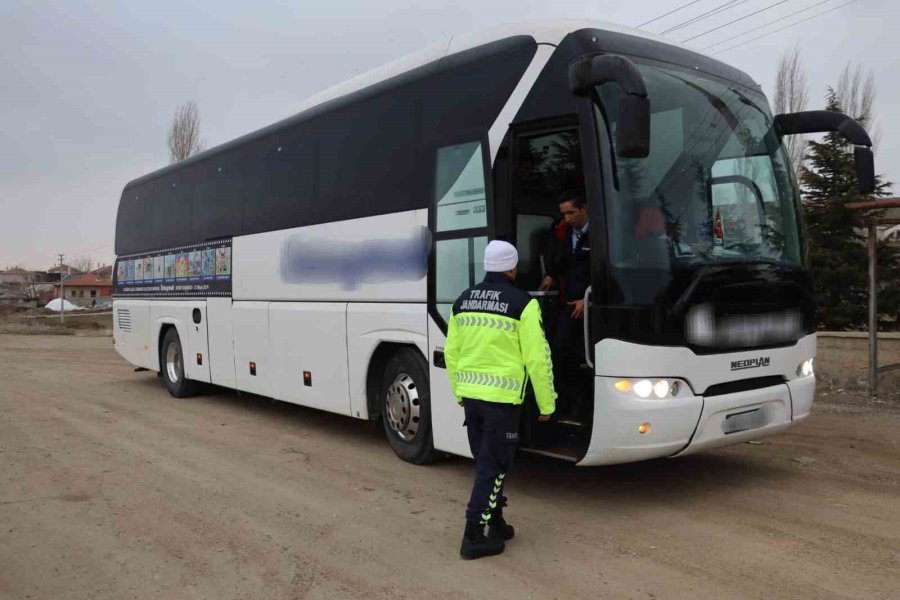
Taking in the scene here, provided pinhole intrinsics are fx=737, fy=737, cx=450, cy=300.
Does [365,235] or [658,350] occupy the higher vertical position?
[365,235]

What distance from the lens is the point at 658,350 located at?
15.6ft

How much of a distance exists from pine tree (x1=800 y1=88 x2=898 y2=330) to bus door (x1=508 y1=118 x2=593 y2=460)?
12.4m

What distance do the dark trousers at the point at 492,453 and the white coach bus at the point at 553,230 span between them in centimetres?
76

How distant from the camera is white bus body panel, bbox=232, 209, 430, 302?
21.6ft

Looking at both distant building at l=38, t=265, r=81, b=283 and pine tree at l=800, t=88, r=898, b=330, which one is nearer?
pine tree at l=800, t=88, r=898, b=330

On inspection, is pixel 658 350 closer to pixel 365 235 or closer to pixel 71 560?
pixel 365 235

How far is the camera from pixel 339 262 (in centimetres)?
754

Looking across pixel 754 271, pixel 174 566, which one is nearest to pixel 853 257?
pixel 754 271

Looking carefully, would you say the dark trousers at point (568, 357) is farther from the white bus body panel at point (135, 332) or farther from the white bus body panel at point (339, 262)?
the white bus body panel at point (135, 332)

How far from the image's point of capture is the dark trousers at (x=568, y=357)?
211 inches

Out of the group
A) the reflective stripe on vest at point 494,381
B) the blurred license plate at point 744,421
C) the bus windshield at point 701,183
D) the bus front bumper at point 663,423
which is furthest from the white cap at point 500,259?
the blurred license plate at point 744,421

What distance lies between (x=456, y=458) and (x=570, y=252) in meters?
2.51

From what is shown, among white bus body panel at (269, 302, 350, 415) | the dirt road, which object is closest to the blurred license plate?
the dirt road

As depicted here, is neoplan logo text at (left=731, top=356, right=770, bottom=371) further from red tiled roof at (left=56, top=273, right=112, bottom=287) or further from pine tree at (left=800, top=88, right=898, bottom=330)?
red tiled roof at (left=56, top=273, right=112, bottom=287)
